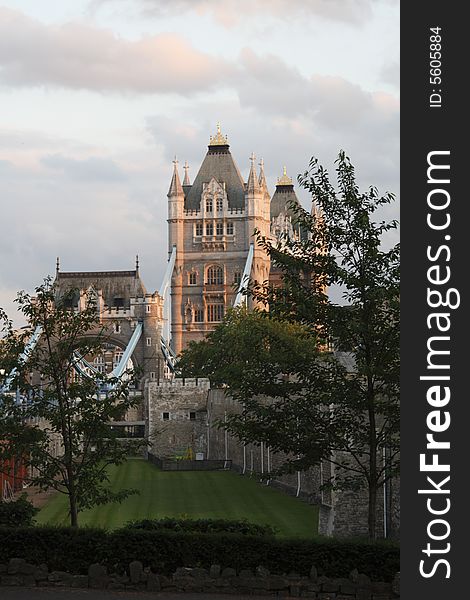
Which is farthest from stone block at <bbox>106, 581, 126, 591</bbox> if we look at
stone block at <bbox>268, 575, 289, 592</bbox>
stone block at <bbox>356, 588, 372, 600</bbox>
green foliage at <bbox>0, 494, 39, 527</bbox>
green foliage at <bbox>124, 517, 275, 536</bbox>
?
stone block at <bbox>356, 588, 372, 600</bbox>

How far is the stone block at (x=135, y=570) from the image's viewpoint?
21.9m

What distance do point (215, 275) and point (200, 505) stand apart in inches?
4002

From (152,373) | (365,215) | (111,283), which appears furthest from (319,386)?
(111,283)

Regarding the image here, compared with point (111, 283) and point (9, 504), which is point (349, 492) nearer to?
point (9, 504)

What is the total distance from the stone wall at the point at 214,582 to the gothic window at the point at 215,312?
4699 inches

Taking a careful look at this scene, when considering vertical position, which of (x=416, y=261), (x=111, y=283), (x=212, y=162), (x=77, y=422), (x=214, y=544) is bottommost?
(x=214, y=544)

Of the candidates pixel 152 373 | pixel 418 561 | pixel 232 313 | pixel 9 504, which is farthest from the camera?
pixel 152 373

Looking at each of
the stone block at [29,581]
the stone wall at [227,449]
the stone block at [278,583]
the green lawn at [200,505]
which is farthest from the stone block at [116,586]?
the stone wall at [227,449]

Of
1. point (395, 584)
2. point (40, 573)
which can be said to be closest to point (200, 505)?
point (40, 573)

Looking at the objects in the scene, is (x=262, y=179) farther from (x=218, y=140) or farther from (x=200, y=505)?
(x=200, y=505)

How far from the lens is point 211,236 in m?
148

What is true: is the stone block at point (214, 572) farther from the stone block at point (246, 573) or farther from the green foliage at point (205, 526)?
the green foliage at point (205, 526)

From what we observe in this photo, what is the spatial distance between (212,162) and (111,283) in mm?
25221

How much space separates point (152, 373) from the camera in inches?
4670
